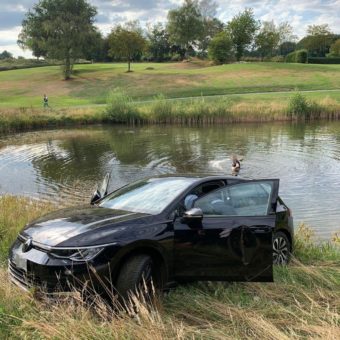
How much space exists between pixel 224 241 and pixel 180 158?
63.6 feet

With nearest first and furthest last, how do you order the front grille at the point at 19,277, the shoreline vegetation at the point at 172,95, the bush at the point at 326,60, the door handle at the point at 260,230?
the front grille at the point at 19,277, the door handle at the point at 260,230, the shoreline vegetation at the point at 172,95, the bush at the point at 326,60

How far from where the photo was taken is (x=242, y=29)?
9538cm

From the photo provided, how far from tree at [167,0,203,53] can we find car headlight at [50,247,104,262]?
9494 centimetres

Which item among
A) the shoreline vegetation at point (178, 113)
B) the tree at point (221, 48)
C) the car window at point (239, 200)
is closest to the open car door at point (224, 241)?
the car window at point (239, 200)

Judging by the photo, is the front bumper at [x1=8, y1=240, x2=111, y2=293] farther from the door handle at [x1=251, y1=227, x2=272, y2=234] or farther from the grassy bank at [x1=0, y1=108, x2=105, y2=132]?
the grassy bank at [x1=0, y1=108, x2=105, y2=132]

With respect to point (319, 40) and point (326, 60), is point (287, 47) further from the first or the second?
point (326, 60)

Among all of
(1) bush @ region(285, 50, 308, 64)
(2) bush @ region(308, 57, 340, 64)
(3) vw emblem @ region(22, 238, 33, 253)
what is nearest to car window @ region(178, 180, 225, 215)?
(3) vw emblem @ region(22, 238, 33, 253)

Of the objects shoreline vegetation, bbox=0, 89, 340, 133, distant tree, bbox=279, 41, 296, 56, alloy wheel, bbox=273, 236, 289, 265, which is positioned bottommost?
shoreline vegetation, bbox=0, 89, 340, 133

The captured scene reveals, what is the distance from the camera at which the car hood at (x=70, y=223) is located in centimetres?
559

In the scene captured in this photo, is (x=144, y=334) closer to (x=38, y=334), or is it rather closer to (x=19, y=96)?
(x=38, y=334)

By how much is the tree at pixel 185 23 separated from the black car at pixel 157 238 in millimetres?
93040

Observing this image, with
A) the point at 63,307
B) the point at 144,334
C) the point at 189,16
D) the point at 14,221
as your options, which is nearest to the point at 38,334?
the point at 63,307

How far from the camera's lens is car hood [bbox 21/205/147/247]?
5590 mm

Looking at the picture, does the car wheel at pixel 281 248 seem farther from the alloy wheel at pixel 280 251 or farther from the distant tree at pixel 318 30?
the distant tree at pixel 318 30
